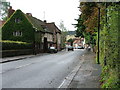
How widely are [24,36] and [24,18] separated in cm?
408

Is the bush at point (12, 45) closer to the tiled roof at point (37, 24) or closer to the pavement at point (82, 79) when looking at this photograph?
the tiled roof at point (37, 24)

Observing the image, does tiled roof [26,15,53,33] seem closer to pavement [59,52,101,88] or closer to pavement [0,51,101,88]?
pavement [0,51,101,88]

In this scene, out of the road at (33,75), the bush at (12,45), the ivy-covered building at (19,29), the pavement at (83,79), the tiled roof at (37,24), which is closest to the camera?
the pavement at (83,79)

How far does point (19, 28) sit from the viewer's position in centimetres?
5100

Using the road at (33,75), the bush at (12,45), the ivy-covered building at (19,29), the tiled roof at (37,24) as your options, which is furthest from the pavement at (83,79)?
the tiled roof at (37,24)

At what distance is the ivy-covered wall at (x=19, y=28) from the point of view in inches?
1982

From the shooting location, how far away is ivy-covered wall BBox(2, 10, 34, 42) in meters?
50.3

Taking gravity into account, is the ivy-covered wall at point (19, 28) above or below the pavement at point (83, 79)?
above

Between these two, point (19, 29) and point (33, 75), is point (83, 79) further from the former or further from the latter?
point (19, 29)

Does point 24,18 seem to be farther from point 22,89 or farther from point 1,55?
point 22,89

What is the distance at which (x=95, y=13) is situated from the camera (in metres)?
22.6

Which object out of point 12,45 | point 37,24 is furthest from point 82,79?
point 37,24

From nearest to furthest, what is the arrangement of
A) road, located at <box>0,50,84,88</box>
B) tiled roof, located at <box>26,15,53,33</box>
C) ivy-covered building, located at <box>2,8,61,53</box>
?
road, located at <box>0,50,84,88</box>
ivy-covered building, located at <box>2,8,61,53</box>
tiled roof, located at <box>26,15,53,33</box>

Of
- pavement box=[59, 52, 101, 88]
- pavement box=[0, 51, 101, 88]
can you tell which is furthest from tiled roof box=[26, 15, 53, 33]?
pavement box=[59, 52, 101, 88]
